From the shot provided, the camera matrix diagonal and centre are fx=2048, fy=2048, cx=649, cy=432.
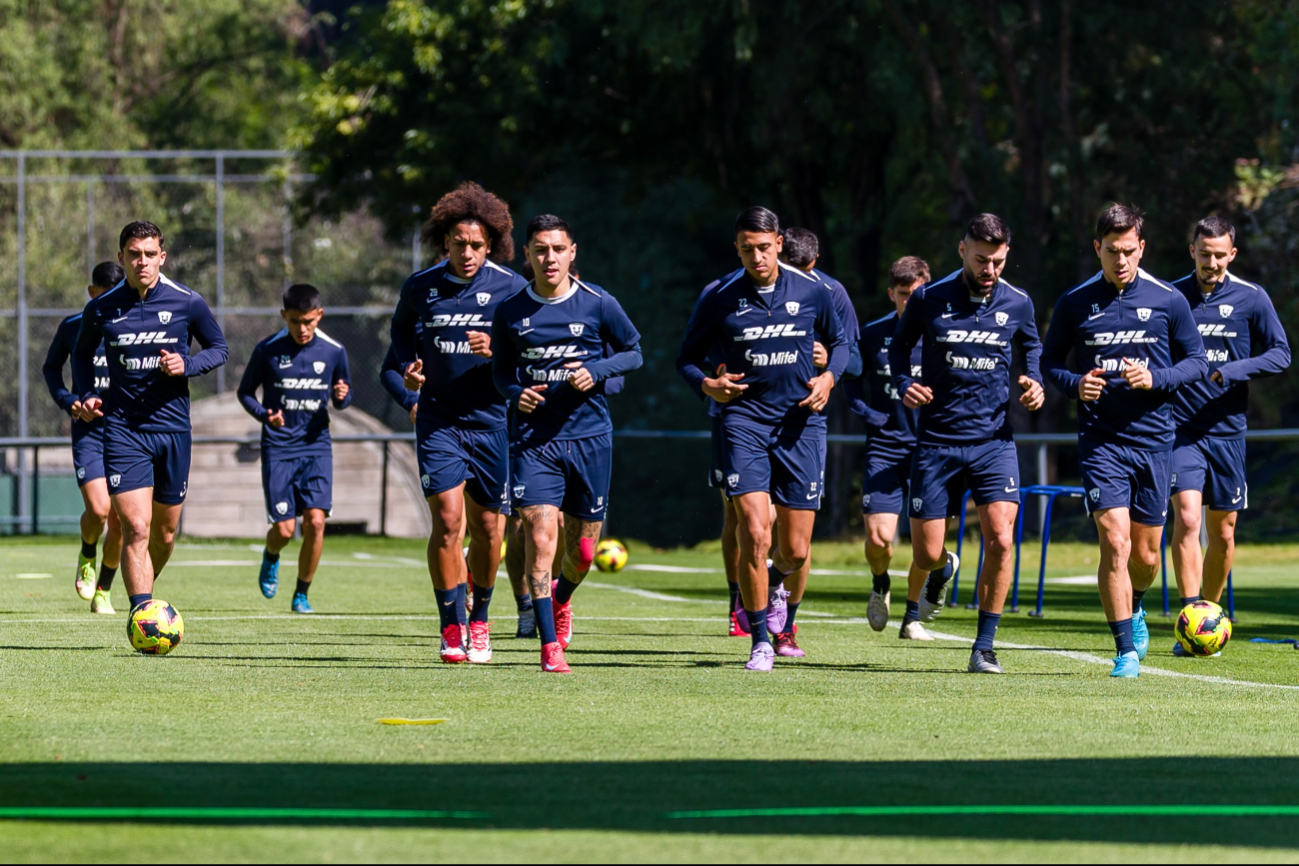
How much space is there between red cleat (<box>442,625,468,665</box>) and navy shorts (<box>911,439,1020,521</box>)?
2.37 m

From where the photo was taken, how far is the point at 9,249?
38469mm

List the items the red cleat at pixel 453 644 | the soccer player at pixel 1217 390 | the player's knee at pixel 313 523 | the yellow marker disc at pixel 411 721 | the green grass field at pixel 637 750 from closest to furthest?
the green grass field at pixel 637 750
the yellow marker disc at pixel 411 721
the red cleat at pixel 453 644
the soccer player at pixel 1217 390
the player's knee at pixel 313 523

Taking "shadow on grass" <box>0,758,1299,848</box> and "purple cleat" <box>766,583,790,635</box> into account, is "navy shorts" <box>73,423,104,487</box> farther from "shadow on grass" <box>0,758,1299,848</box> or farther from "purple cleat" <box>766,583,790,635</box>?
"shadow on grass" <box>0,758,1299,848</box>

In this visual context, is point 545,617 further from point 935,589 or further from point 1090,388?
point 935,589

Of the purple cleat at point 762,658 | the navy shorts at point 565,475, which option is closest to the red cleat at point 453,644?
the navy shorts at point 565,475

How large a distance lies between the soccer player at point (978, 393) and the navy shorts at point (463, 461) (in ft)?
6.68

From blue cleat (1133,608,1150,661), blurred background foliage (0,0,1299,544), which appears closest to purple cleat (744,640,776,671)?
blue cleat (1133,608,1150,661)

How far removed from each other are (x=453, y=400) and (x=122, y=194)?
29.8m

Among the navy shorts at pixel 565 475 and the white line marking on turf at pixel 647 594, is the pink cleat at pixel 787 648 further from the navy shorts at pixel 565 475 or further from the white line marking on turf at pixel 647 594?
the white line marking on turf at pixel 647 594

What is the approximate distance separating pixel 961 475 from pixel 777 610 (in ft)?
4.34

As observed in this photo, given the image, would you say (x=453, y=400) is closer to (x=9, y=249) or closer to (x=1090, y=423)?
(x=1090, y=423)

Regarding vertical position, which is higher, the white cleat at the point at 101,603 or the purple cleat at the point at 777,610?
the purple cleat at the point at 777,610

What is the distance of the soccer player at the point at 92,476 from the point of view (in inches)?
536

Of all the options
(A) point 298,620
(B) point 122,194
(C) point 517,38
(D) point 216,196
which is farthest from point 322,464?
(B) point 122,194
